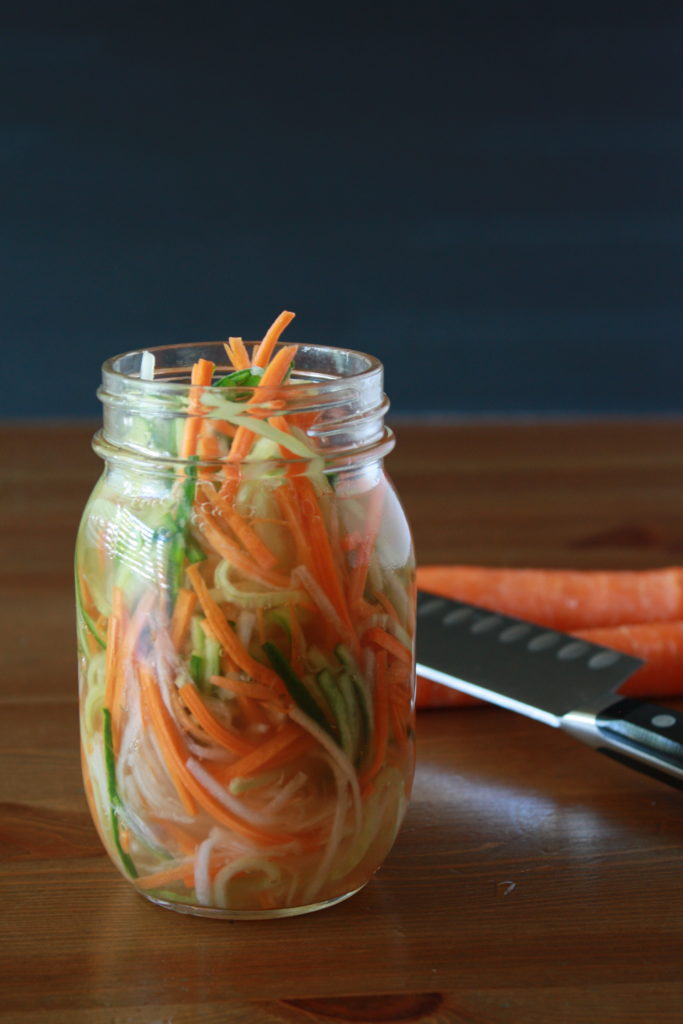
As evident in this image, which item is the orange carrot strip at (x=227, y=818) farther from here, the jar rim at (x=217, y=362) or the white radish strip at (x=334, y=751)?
the jar rim at (x=217, y=362)

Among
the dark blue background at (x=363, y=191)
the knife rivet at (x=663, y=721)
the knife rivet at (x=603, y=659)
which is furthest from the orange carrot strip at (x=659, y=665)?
the dark blue background at (x=363, y=191)

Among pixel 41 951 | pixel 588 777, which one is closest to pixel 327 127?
pixel 588 777

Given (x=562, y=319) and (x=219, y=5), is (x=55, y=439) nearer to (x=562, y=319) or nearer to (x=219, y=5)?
(x=219, y=5)

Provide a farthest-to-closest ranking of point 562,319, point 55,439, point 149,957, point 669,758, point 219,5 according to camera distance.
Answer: point 562,319
point 219,5
point 55,439
point 669,758
point 149,957

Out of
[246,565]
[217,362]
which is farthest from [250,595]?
[217,362]

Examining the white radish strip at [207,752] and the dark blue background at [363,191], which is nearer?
the white radish strip at [207,752]

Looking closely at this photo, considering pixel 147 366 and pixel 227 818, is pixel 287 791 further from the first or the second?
pixel 147 366
